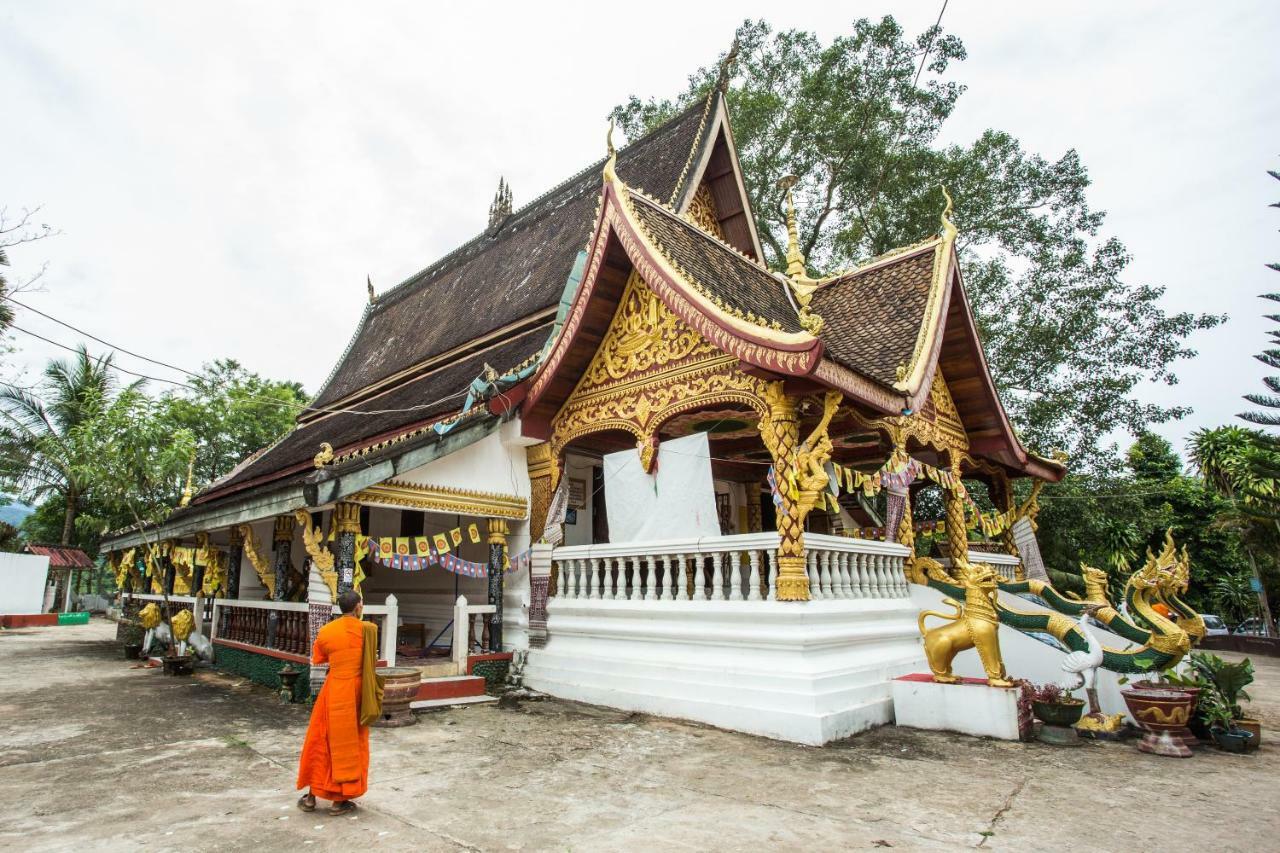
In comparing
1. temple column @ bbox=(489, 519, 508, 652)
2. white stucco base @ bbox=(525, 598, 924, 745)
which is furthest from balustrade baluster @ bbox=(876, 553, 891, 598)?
temple column @ bbox=(489, 519, 508, 652)

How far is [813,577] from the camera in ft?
21.4

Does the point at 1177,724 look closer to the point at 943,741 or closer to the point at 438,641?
the point at 943,741

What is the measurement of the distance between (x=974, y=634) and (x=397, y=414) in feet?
27.1

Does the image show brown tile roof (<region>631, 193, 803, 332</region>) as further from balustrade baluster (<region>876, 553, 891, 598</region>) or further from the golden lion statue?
the golden lion statue

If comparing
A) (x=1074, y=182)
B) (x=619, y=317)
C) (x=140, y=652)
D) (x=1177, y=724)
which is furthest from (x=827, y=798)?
(x=1074, y=182)

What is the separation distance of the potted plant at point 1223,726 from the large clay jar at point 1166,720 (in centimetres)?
30

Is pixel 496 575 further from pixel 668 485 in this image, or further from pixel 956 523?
pixel 956 523

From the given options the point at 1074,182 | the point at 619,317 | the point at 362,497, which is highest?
the point at 1074,182

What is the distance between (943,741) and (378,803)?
14.1 feet

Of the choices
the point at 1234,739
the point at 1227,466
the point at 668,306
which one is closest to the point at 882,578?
the point at 1234,739

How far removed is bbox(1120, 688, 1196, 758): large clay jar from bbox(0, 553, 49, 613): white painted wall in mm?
32283

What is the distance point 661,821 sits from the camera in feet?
12.5

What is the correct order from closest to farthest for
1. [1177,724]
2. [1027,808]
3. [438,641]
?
[1027,808] → [1177,724] → [438,641]

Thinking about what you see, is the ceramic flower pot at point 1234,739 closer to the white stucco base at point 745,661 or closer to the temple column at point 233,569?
the white stucco base at point 745,661
